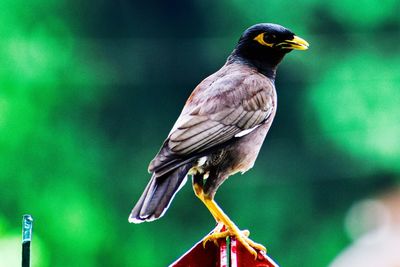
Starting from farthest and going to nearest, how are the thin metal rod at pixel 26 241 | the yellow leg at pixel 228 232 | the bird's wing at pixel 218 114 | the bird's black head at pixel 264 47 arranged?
1. the bird's black head at pixel 264 47
2. the bird's wing at pixel 218 114
3. the yellow leg at pixel 228 232
4. the thin metal rod at pixel 26 241

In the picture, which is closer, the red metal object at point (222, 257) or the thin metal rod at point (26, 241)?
the thin metal rod at point (26, 241)

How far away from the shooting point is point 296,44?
331 cm

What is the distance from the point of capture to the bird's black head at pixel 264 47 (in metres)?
3.38

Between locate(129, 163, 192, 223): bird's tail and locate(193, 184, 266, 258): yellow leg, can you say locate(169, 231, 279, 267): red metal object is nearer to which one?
locate(193, 184, 266, 258): yellow leg

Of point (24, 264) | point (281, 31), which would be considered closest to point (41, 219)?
point (281, 31)

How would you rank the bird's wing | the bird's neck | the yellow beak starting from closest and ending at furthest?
1. the bird's wing
2. the yellow beak
3. the bird's neck

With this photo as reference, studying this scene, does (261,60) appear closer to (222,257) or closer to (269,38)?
(269,38)

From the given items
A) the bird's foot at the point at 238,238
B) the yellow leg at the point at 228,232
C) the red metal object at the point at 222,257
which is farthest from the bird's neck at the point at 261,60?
the red metal object at the point at 222,257

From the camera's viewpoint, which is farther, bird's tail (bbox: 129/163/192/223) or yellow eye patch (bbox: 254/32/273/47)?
yellow eye patch (bbox: 254/32/273/47)

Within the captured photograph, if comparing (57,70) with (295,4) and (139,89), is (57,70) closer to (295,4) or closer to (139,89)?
(139,89)

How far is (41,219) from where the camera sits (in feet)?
25.5

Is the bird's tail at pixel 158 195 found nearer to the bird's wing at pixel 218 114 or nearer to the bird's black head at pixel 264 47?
the bird's wing at pixel 218 114

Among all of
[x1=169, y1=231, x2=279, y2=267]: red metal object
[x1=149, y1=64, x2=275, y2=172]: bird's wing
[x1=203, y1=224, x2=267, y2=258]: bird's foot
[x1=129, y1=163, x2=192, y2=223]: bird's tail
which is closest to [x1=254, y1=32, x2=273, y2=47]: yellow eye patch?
[x1=149, y1=64, x2=275, y2=172]: bird's wing

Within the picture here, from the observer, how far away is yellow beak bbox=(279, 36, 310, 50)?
→ 3266mm
